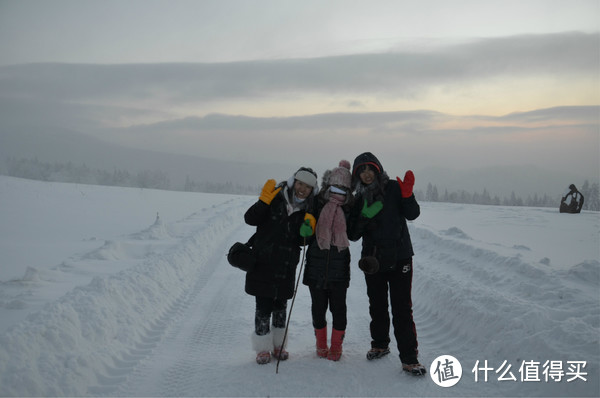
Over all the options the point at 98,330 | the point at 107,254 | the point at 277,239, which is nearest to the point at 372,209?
the point at 277,239

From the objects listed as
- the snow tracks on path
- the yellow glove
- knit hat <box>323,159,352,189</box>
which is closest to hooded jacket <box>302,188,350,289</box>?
knit hat <box>323,159,352,189</box>

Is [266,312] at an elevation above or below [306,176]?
below

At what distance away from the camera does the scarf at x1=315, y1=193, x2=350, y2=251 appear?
4.48 meters

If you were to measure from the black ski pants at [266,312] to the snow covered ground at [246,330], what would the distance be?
402 mm

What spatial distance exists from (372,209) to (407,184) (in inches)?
18.5

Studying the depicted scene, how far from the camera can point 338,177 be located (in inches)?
180

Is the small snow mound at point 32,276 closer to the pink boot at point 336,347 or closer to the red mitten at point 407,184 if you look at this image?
the pink boot at point 336,347

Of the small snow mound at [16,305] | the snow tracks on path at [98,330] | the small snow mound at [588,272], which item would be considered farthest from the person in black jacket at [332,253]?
the small snow mound at [588,272]

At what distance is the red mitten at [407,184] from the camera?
4.47 meters

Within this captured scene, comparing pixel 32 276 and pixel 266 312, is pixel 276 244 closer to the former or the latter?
pixel 266 312

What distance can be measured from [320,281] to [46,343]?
2973 millimetres

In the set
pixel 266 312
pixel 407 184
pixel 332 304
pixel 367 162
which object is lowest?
pixel 266 312

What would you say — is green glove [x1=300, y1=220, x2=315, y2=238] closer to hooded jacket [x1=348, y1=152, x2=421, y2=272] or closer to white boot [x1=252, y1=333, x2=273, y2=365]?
hooded jacket [x1=348, y1=152, x2=421, y2=272]

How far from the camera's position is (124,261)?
29.8 feet
